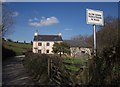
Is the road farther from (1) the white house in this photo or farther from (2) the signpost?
(1) the white house

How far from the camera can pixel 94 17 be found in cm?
729

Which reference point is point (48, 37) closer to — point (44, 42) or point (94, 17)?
point (44, 42)

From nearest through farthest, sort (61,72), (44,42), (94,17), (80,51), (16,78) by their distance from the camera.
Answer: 1. (94,17)
2. (61,72)
3. (16,78)
4. (80,51)
5. (44,42)

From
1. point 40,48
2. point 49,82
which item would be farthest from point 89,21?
point 40,48

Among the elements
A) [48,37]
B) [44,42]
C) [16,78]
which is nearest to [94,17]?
[16,78]

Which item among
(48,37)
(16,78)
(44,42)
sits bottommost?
(16,78)

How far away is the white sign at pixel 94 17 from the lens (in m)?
7.27

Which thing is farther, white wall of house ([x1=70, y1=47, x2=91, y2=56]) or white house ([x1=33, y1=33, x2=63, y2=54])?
white house ([x1=33, y1=33, x2=63, y2=54])

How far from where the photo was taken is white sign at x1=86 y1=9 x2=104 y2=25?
727 cm

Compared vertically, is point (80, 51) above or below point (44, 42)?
below

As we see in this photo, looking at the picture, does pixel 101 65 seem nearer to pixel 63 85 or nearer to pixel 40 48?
pixel 63 85

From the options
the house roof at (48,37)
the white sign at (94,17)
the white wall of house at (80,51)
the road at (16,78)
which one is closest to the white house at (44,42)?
the house roof at (48,37)

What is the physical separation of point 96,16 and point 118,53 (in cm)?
215

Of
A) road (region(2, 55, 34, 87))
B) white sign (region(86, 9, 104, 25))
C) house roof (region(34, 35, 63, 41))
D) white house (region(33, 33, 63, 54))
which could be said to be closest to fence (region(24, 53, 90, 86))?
road (region(2, 55, 34, 87))
